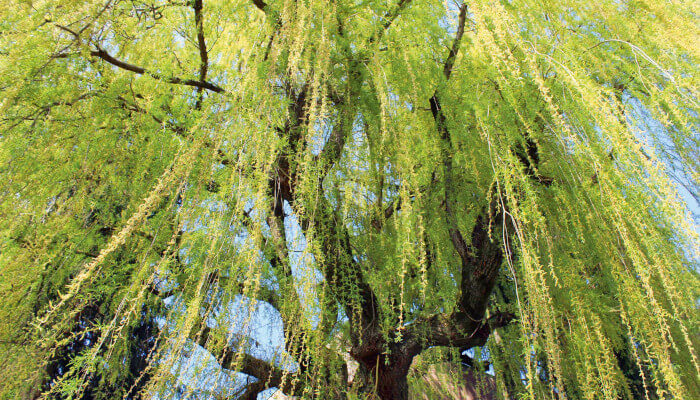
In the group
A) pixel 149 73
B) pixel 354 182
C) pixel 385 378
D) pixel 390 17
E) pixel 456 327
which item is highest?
pixel 390 17

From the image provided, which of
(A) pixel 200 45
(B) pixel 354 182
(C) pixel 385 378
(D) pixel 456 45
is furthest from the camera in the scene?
(C) pixel 385 378

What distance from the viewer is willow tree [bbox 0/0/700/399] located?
3.87ft

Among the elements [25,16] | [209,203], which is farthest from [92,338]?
[25,16]

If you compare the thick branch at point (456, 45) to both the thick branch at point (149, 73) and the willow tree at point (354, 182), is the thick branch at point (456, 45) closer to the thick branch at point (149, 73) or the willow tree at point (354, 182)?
the willow tree at point (354, 182)

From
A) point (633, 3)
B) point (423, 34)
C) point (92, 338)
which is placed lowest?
point (92, 338)

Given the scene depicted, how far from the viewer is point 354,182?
1.70 metres

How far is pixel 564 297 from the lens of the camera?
152 cm

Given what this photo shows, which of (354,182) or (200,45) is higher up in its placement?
(200,45)

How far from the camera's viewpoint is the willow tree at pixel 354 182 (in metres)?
1.18

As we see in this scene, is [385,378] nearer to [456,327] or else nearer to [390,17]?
[456,327]

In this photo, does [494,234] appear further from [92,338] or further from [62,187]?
[92,338]

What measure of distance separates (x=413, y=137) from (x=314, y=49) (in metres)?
0.55

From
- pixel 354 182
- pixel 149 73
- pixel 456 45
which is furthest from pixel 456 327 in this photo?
pixel 149 73

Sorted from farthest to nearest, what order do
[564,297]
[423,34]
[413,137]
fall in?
[423,34] < [413,137] < [564,297]
